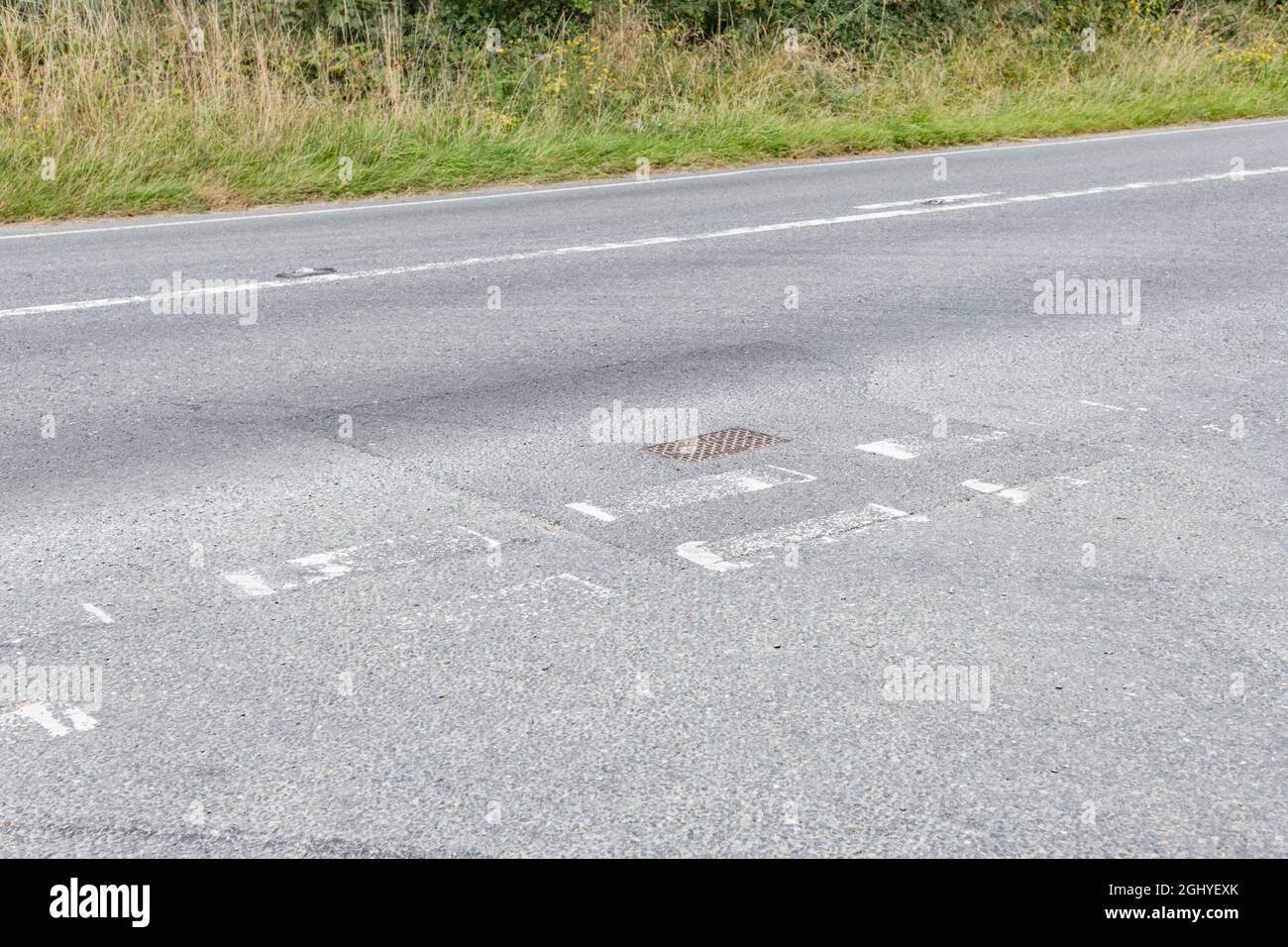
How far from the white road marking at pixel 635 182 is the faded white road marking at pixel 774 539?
23.9ft

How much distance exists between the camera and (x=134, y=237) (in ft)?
32.9

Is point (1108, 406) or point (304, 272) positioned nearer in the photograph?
point (1108, 406)

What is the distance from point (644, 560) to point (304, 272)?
194 inches

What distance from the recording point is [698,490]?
5.07 meters

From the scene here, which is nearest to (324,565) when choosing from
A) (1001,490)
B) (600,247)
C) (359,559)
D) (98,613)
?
(359,559)

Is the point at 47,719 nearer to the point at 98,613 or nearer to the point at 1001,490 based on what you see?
the point at 98,613

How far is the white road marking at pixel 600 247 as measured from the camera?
7.91 m

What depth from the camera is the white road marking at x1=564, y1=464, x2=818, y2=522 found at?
489 centimetres

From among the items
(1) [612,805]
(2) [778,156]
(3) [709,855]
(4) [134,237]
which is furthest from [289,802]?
(2) [778,156]

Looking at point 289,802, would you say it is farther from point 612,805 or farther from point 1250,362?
point 1250,362

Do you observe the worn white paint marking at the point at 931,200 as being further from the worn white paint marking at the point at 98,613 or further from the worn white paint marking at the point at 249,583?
the worn white paint marking at the point at 98,613

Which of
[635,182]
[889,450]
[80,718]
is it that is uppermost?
[635,182]

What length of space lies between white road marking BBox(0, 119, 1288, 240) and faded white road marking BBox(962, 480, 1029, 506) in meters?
7.29
